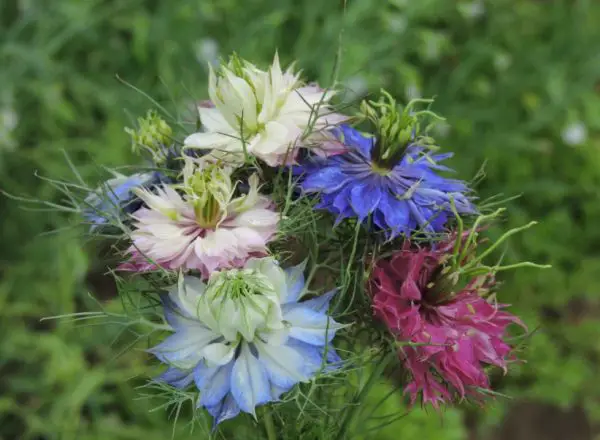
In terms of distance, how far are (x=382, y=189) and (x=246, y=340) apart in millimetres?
148

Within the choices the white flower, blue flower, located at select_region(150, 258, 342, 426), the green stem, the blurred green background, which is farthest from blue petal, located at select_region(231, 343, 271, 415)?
the white flower

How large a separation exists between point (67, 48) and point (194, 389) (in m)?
1.33

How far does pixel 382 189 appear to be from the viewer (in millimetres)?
557

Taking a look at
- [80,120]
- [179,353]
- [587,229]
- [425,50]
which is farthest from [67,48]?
[179,353]

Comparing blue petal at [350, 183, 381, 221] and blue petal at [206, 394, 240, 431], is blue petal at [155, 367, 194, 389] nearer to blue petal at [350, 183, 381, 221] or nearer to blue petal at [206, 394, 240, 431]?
blue petal at [206, 394, 240, 431]

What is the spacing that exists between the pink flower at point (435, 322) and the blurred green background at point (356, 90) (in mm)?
940

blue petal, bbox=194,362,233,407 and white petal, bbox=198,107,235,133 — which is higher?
white petal, bbox=198,107,235,133

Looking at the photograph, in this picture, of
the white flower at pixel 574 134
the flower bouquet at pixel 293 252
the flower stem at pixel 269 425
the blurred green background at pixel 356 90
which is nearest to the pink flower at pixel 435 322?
the flower bouquet at pixel 293 252

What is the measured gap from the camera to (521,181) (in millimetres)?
1713

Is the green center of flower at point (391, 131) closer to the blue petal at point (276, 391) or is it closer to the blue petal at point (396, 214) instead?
the blue petal at point (396, 214)

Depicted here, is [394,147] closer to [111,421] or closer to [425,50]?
[111,421]

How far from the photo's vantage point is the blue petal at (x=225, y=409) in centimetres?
51

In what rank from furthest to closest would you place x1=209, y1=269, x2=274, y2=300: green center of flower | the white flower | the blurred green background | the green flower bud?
the white flower, the blurred green background, the green flower bud, x1=209, y1=269, x2=274, y2=300: green center of flower

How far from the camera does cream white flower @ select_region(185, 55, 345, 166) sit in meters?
0.53
